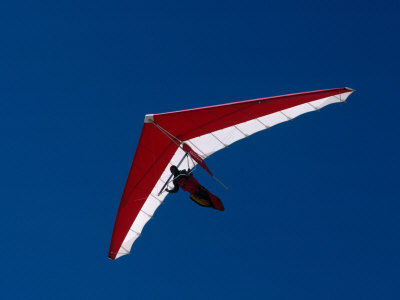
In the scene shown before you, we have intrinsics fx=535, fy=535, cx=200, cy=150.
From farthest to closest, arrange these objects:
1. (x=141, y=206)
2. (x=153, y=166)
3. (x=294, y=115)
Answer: (x=141, y=206), (x=153, y=166), (x=294, y=115)

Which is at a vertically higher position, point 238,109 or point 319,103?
point 319,103

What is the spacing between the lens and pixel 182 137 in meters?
16.0

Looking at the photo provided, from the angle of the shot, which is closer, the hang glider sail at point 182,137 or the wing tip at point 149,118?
the hang glider sail at point 182,137

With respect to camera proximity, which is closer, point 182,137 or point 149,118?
point 149,118

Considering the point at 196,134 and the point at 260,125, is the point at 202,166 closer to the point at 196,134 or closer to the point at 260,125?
the point at 196,134

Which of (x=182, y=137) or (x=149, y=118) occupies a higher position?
(x=182, y=137)

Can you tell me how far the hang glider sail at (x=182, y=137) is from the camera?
47.5 ft

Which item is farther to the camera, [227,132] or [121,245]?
[121,245]

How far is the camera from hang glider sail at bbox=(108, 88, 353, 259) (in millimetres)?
14477

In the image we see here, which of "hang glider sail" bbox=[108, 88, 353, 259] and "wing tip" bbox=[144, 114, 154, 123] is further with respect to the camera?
"wing tip" bbox=[144, 114, 154, 123]

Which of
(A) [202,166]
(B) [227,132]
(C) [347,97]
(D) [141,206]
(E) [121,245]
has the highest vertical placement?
(C) [347,97]

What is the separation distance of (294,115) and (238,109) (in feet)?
6.17

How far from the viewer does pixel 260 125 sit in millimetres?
15812

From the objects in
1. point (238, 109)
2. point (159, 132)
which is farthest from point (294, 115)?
point (159, 132)
